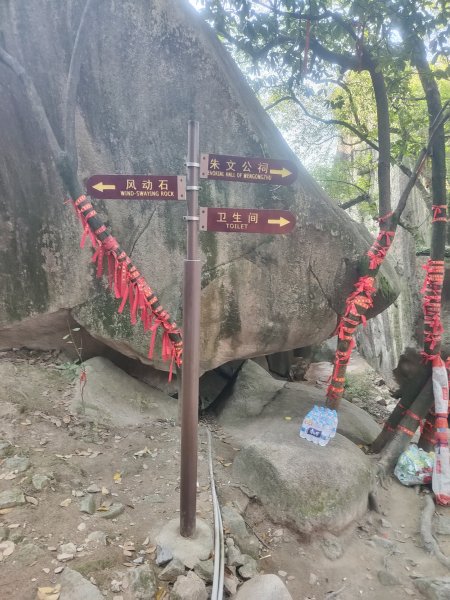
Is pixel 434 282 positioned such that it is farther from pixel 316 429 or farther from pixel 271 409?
pixel 271 409

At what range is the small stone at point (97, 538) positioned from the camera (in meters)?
3.48

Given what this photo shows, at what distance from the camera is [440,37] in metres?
5.07

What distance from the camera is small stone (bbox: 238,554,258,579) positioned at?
361cm

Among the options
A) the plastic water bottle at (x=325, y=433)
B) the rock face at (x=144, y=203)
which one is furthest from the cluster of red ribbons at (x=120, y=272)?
the plastic water bottle at (x=325, y=433)

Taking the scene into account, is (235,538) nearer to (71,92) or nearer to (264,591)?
(264,591)

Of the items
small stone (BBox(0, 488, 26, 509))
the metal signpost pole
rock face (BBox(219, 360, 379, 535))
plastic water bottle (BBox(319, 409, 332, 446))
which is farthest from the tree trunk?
small stone (BBox(0, 488, 26, 509))

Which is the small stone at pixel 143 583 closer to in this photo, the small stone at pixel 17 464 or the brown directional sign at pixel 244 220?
the small stone at pixel 17 464

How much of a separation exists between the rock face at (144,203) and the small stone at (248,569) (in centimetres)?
282

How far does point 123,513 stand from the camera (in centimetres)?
396

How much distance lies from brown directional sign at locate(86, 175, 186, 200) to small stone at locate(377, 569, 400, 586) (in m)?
4.07

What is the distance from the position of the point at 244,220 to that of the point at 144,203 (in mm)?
2619

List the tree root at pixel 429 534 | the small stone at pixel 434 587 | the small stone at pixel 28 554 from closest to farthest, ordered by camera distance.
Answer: the small stone at pixel 28 554, the small stone at pixel 434 587, the tree root at pixel 429 534

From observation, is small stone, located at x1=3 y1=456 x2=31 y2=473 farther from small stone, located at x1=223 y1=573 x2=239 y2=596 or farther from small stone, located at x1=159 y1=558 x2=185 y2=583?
small stone, located at x1=223 y1=573 x2=239 y2=596

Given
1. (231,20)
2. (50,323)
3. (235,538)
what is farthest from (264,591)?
(231,20)
